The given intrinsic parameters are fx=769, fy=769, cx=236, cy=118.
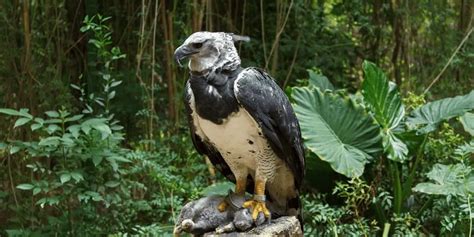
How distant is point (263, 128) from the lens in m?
2.29

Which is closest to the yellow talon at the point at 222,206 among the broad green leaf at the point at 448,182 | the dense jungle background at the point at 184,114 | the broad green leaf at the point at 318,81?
the dense jungle background at the point at 184,114

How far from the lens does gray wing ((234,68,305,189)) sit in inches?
88.3

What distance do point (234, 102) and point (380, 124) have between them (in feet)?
5.71

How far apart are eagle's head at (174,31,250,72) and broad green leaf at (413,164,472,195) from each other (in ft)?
4.32

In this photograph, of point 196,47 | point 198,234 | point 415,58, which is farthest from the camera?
point 415,58

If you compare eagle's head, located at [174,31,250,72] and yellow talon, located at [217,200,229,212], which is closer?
eagle's head, located at [174,31,250,72]

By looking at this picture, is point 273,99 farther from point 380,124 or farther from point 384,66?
point 384,66

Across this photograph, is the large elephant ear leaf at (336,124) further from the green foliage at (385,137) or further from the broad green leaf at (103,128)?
the broad green leaf at (103,128)

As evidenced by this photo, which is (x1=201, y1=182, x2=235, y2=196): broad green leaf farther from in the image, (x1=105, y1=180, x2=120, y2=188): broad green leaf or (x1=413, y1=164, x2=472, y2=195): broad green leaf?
(x1=413, y1=164, x2=472, y2=195): broad green leaf

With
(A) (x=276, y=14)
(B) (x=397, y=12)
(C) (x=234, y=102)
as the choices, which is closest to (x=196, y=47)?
(C) (x=234, y=102)

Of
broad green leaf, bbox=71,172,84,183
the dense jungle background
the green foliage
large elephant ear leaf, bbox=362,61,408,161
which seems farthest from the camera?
large elephant ear leaf, bbox=362,61,408,161

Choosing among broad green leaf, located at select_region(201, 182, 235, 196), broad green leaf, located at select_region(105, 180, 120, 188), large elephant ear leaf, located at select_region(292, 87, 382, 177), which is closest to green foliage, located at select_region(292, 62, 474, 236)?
large elephant ear leaf, located at select_region(292, 87, 382, 177)

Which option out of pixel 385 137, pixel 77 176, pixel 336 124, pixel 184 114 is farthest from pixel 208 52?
pixel 184 114

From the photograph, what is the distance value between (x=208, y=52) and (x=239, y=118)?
0.21 meters
